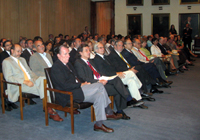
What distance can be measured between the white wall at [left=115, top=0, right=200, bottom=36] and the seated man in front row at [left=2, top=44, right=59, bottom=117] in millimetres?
11449

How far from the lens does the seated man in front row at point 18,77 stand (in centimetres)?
418

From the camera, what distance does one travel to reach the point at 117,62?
5355 millimetres

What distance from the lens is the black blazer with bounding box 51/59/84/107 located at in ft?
11.8

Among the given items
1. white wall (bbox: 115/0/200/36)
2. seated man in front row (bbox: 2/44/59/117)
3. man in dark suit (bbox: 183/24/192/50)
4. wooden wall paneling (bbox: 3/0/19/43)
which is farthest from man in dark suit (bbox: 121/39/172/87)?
white wall (bbox: 115/0/200/36)

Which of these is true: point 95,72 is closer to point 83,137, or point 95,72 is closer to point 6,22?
point 83,137

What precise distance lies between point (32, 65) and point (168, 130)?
2812 millimetres

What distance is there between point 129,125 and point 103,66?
142 cm

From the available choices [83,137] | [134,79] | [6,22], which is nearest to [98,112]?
[83,137]

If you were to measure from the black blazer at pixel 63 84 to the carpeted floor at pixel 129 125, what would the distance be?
468 mm

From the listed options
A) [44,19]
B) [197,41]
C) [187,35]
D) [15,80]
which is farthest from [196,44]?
[15,80]

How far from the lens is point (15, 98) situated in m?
4.16

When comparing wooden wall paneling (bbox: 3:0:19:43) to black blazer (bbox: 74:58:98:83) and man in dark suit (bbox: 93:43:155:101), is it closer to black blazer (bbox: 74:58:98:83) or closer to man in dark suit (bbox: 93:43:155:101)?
man in dark suit (bbox: 93:43:155:101)

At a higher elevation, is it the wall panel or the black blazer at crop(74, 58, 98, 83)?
the wall panel

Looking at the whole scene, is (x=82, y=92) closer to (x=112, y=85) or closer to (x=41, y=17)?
(x=112, y=85)
